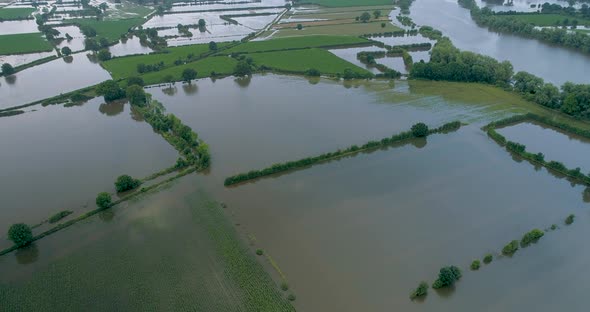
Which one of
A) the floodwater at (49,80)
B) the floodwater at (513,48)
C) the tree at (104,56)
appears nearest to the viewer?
the floodwater at (49,80)

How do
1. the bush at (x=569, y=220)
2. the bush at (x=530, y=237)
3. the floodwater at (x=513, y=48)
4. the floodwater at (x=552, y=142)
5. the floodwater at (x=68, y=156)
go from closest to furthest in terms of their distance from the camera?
1. the bush at (x=530, y=237)
2. the bush at (x=569, y=220)
3. the floodwater at (x=68, y=156)
4. the floodwater at (x=552, y=142)
5. the floodwater at (x=513, y=48)

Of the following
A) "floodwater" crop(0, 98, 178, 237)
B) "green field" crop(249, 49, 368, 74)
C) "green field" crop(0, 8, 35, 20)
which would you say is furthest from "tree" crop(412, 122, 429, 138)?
"green field" crop(0, 8, 35, 20)

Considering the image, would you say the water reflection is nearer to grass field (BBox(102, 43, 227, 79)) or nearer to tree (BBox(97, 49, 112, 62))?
grass field (BBox(102, 43, 227, 79))

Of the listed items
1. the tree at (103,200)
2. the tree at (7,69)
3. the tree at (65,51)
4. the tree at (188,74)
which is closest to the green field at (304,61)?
the tree at (188,74)

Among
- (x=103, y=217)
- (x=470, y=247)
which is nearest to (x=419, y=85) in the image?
(x=470, y=247)

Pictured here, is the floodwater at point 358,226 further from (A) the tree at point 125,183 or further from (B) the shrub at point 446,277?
(A) the tree at point 125,183

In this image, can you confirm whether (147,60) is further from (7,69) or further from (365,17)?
(365,17)

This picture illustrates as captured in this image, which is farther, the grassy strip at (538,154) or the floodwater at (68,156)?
the grassy strip at (538,154)
